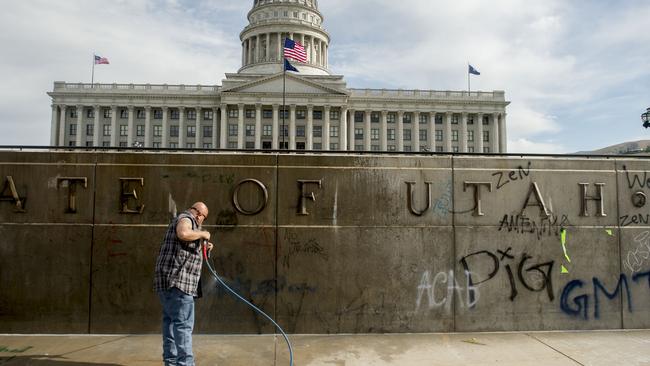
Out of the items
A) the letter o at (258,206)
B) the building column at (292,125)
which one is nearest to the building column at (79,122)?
the building column at (292,125)

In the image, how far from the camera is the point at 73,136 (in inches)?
3260

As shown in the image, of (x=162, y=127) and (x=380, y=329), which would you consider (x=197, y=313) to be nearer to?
(x=380, y=329)

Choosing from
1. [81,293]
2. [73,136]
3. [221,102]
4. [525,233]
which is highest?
[221,102]

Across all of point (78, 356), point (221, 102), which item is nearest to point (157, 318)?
point (78, 356)

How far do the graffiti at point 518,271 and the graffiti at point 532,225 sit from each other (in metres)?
0.36

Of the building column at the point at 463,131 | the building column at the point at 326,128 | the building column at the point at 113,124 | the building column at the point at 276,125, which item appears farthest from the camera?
the building column at the point at 463,131

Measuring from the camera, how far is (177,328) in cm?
500

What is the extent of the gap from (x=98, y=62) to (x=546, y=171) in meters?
66.7

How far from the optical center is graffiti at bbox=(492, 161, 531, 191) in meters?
7.42

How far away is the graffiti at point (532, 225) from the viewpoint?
7.35 metres

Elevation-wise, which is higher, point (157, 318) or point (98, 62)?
point (98, 62)

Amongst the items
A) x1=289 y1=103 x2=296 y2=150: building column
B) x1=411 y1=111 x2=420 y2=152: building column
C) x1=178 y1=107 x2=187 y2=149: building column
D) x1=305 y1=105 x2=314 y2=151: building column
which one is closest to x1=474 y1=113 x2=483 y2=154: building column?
x1=411 y1=111 x2=420 y2=152: building column

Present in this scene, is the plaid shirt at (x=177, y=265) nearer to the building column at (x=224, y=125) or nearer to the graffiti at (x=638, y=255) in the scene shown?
the graffiti at (x=638, y=255)

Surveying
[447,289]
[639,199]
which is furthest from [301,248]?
[639,199]
